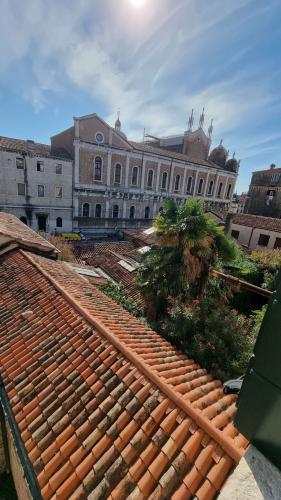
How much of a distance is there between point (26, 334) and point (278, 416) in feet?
15.7

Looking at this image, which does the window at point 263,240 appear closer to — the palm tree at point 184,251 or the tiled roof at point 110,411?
the palm tree at point 184,251

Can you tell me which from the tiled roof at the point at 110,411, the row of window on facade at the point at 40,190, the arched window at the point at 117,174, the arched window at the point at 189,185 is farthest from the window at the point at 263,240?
the row of window on facade at the point at 40,190

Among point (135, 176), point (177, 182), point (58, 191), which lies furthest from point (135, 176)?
point (58, 191)

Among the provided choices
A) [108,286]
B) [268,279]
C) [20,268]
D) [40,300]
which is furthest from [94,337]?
[268,279]

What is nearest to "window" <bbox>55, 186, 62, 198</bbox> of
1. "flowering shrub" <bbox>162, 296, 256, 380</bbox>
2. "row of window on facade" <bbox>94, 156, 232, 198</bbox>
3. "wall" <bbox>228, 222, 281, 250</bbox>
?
"row of window on facade" <bbox>94, 156, 232, 198</bbox>

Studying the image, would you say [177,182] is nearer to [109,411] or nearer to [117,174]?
[117,174]

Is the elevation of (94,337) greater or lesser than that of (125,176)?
lesser

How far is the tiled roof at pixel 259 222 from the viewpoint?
20.8 metres

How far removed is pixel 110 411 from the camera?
9.95ft

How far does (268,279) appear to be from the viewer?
10938mm

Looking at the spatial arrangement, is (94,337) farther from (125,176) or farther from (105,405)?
(125,176)

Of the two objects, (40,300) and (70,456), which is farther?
(40,300)

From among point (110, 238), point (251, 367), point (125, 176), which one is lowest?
point (110, 238)

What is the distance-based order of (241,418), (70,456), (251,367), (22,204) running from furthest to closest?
(22,204)
(70,456)
(241,418)
(251,367)
